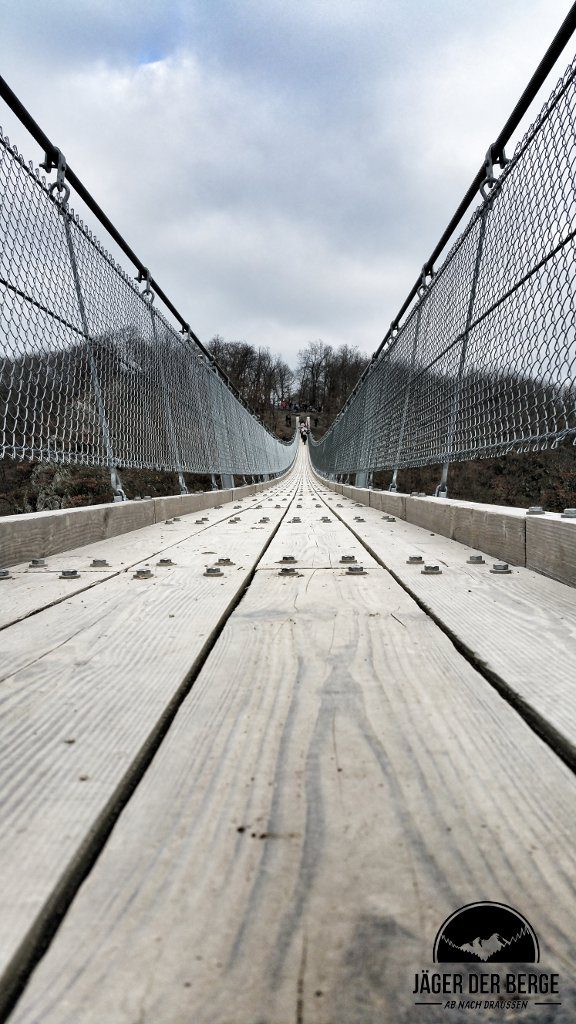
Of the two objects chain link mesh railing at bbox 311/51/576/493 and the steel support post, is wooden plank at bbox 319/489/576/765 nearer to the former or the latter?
chain link mesh railing at bbox 311/51/576/493

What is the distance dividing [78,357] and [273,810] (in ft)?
10.6

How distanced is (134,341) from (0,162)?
83.1 inches

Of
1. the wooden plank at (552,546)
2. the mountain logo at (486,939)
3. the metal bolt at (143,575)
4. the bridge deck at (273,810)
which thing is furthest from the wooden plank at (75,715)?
the wooden plank at (552,546)

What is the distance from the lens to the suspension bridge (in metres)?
0.44

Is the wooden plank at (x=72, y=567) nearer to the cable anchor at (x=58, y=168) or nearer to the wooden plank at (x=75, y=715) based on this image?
the wooden plank at (x=75, y=715)

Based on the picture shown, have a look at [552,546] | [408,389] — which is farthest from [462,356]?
[552,546]

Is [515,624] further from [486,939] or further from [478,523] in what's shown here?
[478,523]

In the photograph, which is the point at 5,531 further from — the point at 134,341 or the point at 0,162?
the point at 134,341

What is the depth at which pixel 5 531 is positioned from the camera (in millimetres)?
2230

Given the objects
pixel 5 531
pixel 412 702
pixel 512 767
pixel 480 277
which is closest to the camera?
pixel 512 767

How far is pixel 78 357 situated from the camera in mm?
3355

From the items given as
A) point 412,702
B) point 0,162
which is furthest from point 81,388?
point 412,702

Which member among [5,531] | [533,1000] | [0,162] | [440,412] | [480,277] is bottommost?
[533,1000]

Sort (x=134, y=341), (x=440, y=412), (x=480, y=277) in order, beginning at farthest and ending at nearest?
(x=134, y=341) < (x=440, y=412) < (x=480, y=277)
